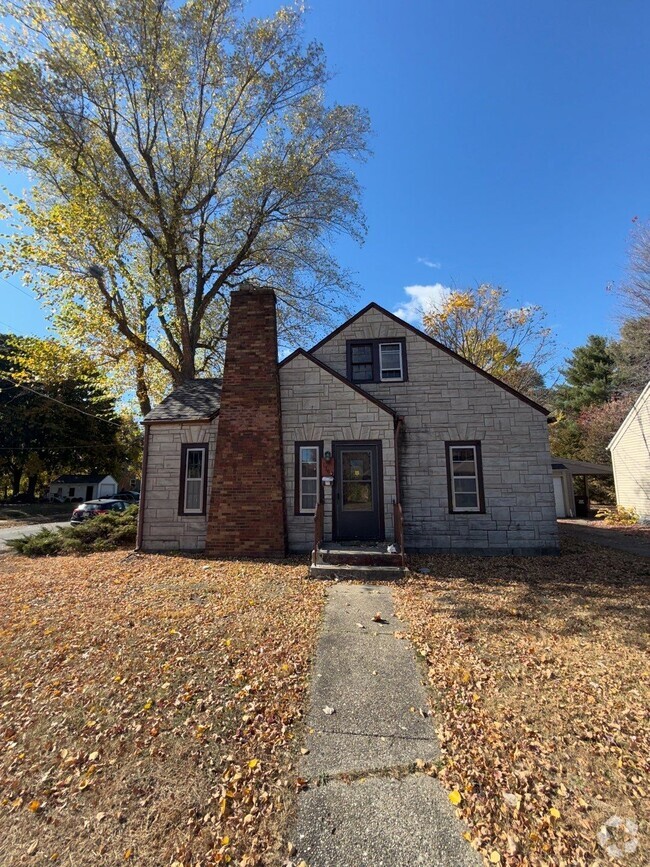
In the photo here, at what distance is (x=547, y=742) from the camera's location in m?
2.95

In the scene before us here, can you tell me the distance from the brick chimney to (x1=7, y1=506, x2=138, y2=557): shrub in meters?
3.54

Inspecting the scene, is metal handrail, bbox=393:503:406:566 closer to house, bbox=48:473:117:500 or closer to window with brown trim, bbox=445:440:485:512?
window with brown trim, bbox=445:440:485:512

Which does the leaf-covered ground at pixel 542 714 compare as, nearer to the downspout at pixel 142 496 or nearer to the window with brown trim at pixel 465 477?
the window with brown trim at pixel 465 477

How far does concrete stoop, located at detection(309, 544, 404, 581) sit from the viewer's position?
752 centimetres

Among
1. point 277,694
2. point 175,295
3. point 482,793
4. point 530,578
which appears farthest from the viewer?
point 175,295

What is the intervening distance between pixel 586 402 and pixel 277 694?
35731 millimetres

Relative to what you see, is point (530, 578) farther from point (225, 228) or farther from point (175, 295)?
point (225, 228)

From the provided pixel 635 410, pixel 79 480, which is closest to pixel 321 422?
pixel 635 410

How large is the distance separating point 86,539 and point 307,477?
265 inches

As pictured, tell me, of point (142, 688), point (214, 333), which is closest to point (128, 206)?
point (214, 333)

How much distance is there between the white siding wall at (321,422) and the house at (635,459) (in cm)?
1448

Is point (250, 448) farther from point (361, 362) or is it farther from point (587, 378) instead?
point (587, 378)

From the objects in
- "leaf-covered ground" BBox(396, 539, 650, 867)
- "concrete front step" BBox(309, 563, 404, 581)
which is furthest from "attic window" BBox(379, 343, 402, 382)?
"leaf-covered ground" BBox(396, 539, 650, 867)

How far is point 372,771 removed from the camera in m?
2.73
